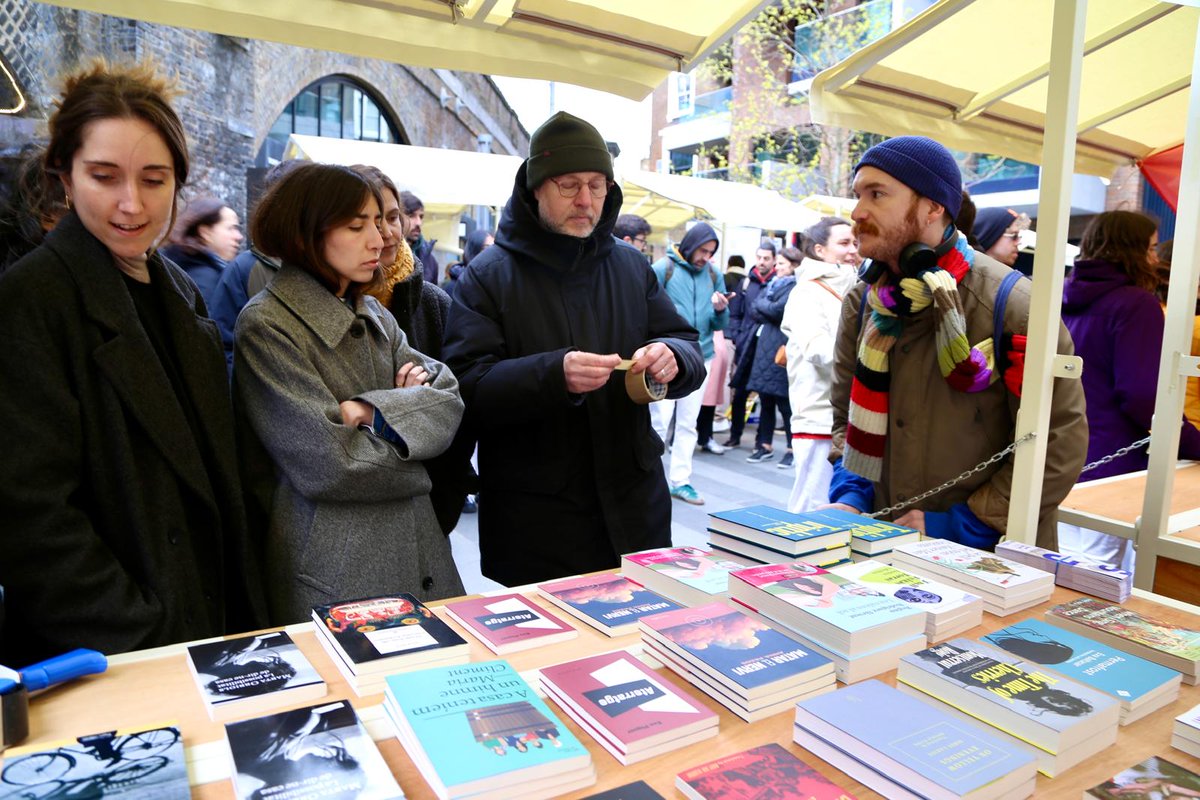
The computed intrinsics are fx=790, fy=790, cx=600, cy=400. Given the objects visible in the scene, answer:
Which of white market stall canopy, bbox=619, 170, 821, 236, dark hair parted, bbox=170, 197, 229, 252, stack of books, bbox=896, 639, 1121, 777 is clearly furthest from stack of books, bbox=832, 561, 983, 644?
white market stall canopy, bbox=619, 170, 821, 236

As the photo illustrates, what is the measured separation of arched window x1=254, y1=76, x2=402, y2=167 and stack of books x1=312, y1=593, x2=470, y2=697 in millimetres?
10493

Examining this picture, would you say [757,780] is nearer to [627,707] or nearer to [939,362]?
[627,707]

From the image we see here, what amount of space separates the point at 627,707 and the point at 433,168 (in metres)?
7.91

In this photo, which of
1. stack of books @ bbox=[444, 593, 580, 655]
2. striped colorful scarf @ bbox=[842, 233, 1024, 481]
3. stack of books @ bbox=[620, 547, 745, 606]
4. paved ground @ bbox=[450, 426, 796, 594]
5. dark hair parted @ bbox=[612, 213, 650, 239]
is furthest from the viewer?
dark hair parted @ bbox=[612, 213, 650, 239]

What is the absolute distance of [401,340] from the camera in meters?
2.05

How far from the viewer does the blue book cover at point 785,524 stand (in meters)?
1.63

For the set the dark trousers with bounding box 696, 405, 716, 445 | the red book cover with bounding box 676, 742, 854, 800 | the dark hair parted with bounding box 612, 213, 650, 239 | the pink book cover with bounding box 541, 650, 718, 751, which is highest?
the dark hair parted with bounding box 612, 213, 650, 239

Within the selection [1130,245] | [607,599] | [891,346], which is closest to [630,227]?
[1130,245]

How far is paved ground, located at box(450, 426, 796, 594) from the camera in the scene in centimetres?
448

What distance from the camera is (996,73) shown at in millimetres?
2635

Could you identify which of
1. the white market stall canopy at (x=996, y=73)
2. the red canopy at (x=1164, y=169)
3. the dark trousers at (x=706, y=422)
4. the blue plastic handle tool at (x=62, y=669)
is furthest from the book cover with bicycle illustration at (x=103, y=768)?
the dark trousers at (x=706, y=422)

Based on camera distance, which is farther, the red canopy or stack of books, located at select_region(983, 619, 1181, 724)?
the red canopy

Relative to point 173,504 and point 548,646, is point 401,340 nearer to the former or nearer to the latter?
point 173,504

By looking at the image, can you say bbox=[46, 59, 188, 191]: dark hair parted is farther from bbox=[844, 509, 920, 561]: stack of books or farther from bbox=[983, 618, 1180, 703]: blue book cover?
bbox=[983, 618, 1180, 703]: blue book cover
